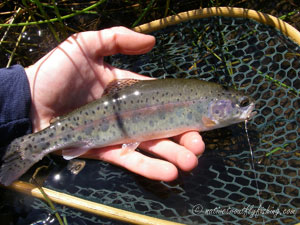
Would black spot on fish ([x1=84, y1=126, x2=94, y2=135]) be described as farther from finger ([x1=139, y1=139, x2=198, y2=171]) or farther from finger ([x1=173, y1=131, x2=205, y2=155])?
finger ([x1=173, y1=131, x2=205, y2=155])

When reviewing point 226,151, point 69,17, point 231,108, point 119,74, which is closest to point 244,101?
point 231,108

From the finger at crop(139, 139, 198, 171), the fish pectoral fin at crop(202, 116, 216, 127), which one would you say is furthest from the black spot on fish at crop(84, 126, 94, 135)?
the fish pectoral fin at crop(202, 116, 216, 127)

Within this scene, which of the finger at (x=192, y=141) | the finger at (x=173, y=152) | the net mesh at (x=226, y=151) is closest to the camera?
the finger at (x=173, y=152)

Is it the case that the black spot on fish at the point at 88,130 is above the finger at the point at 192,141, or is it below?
above

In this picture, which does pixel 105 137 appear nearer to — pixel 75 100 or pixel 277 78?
pixel 75 100

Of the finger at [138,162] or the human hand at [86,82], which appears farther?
the human hand at [86,82]

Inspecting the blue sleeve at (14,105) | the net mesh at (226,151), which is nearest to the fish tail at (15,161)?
the blue sleeve at (14,105)

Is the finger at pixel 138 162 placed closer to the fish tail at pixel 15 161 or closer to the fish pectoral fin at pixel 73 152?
the fish pectoral fin at pixel 73 152
